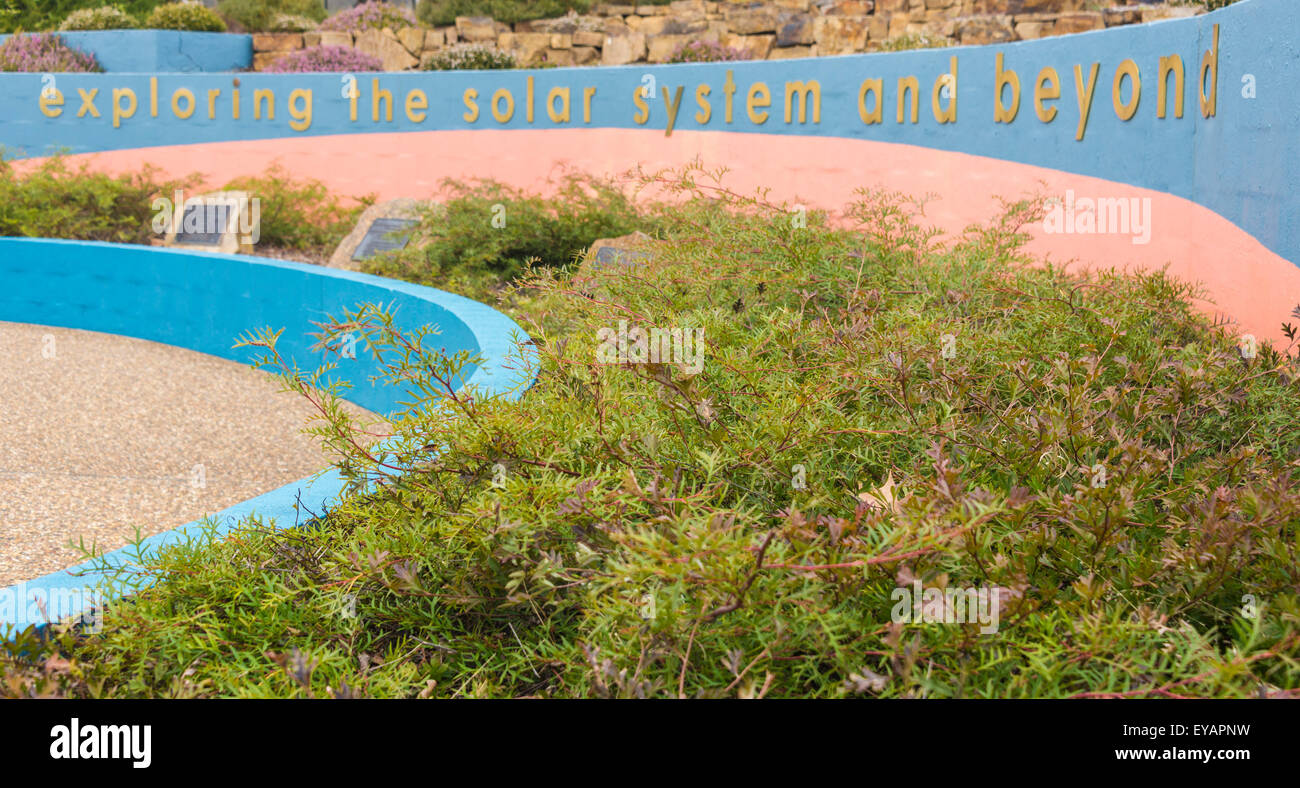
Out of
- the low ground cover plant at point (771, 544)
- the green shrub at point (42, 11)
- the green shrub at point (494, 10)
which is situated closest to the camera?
the low ground cover plant at point (771, 544)

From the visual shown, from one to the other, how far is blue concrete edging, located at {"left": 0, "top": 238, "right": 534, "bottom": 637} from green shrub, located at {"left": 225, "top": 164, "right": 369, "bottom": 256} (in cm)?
196

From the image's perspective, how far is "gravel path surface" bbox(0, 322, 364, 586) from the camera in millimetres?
4383

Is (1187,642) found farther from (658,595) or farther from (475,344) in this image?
(475,344)

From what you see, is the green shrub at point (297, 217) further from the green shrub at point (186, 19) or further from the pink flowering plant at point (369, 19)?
the green shrub at point (186, 19)

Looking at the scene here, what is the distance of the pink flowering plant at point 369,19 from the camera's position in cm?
1822

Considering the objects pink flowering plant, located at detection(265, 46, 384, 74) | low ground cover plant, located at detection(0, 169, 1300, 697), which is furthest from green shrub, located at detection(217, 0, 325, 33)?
low ground cover plant, located at detection(0, 169, 1300, 697)

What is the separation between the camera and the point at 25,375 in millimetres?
7012

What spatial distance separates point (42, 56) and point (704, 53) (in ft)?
33.1

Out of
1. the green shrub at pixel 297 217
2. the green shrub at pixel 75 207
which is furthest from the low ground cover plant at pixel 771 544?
the green shrub at pixel 75 207

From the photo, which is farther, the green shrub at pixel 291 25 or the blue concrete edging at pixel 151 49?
the green shrub at pixel 291 25

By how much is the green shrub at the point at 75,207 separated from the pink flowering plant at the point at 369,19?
8147 mm

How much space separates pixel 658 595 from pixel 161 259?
8.15 metres

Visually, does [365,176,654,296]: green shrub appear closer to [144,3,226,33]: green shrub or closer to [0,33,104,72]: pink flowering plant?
[0,33,104,72]: pink flowering plant

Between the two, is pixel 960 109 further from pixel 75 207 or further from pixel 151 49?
pixel 151 49
